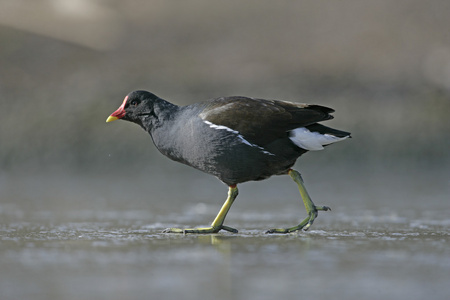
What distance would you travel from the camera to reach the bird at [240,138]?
536 centimetres

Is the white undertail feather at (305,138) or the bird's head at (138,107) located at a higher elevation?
the bird's head at (138,107)

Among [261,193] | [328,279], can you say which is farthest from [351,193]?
[328,279]

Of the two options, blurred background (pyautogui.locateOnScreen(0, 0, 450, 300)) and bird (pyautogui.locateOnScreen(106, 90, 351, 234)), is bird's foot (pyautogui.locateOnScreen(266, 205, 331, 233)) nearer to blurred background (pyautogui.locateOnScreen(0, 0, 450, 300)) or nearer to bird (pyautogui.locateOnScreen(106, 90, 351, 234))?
bird (pyautogui.locateOnScreen(106, 90, 351, 234))

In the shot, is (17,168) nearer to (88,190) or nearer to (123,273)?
(88,190)

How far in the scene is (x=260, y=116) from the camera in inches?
215

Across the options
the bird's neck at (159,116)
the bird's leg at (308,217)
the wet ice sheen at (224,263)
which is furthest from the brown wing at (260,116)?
the wet ice sheen at (224,263)

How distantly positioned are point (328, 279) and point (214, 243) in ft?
4.59

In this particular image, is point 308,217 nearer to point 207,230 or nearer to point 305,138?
point 305,138

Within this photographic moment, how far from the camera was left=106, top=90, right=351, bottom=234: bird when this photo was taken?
5.36 meters

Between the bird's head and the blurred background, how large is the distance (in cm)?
87

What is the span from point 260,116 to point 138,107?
3.48 feet

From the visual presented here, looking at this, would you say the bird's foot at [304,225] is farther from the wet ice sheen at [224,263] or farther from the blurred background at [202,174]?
the blurred background at [202,174]

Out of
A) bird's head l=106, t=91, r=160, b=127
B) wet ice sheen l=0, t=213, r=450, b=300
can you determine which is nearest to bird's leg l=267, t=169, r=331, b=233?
wet ice sheen l=0, t=213, r=450, b=300

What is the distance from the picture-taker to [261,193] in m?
8.29
